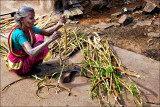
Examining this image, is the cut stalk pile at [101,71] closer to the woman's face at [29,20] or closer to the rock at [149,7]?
the woman's face at [29,20]

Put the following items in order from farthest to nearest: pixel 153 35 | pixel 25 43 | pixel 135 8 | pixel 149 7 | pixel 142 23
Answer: pixel 135 8 → pixel 149 7 → pixel 142 23 → pixel 153 35 → pixel 25 43

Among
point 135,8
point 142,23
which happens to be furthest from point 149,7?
point 142,23

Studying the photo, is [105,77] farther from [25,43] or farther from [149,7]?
[149,7]

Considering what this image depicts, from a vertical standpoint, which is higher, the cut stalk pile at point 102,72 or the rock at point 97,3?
the rock at point 97,3

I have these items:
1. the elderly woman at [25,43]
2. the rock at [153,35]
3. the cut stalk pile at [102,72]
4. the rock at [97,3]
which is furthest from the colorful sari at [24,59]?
the rock at [97,3]

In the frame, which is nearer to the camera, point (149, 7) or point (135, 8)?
point (149, 7)

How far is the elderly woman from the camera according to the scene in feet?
8.29

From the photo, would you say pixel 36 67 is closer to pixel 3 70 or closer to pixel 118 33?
pixel 3 70

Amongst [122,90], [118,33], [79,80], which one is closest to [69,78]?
[79,80]

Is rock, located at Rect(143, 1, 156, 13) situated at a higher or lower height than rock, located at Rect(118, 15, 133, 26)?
higher

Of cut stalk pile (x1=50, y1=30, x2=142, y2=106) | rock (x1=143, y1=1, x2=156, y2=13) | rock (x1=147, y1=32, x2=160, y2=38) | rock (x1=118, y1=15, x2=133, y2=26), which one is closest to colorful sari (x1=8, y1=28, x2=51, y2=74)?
cut stalk pile (x1=50, y1=30, x2=142, y2=106)

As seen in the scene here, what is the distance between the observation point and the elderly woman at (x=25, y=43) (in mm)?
2527

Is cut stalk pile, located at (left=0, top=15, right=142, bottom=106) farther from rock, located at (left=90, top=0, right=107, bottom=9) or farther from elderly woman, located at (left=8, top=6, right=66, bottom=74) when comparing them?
rock, located at (left=90, top=0, right=107, bottom=9)

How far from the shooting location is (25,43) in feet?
8.41
